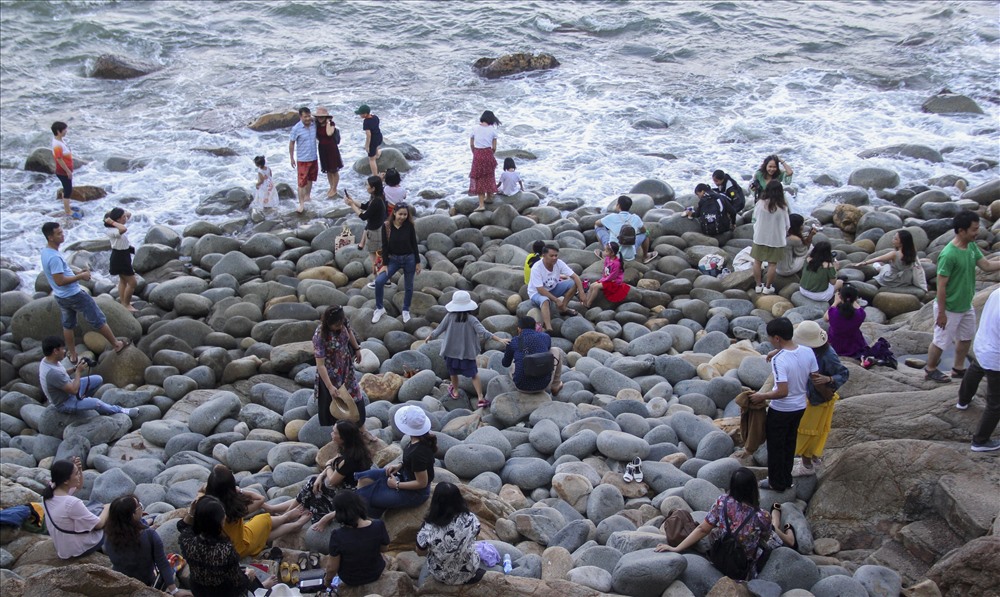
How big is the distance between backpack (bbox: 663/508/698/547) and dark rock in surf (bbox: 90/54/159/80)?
22.0 metres

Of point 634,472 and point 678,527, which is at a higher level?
point 678,527

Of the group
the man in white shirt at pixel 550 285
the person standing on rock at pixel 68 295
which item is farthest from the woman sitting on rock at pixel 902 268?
the person standing on rock at pixel 68 295

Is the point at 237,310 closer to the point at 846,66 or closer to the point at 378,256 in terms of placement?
the point at 378,256

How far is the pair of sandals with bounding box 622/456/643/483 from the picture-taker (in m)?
8.10

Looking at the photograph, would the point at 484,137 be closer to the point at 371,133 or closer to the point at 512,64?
the point at 371,133

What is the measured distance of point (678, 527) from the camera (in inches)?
266

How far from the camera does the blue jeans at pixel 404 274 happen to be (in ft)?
37.9

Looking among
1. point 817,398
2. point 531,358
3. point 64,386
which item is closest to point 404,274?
point 531,358

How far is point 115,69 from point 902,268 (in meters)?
21.0

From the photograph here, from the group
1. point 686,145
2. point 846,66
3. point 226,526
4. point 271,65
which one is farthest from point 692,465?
point 271,65

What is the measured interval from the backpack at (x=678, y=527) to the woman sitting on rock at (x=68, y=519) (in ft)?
14.7

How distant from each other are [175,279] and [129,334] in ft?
4.54

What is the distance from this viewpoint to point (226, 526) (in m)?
6.89

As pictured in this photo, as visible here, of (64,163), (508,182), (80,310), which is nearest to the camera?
(80,310)
